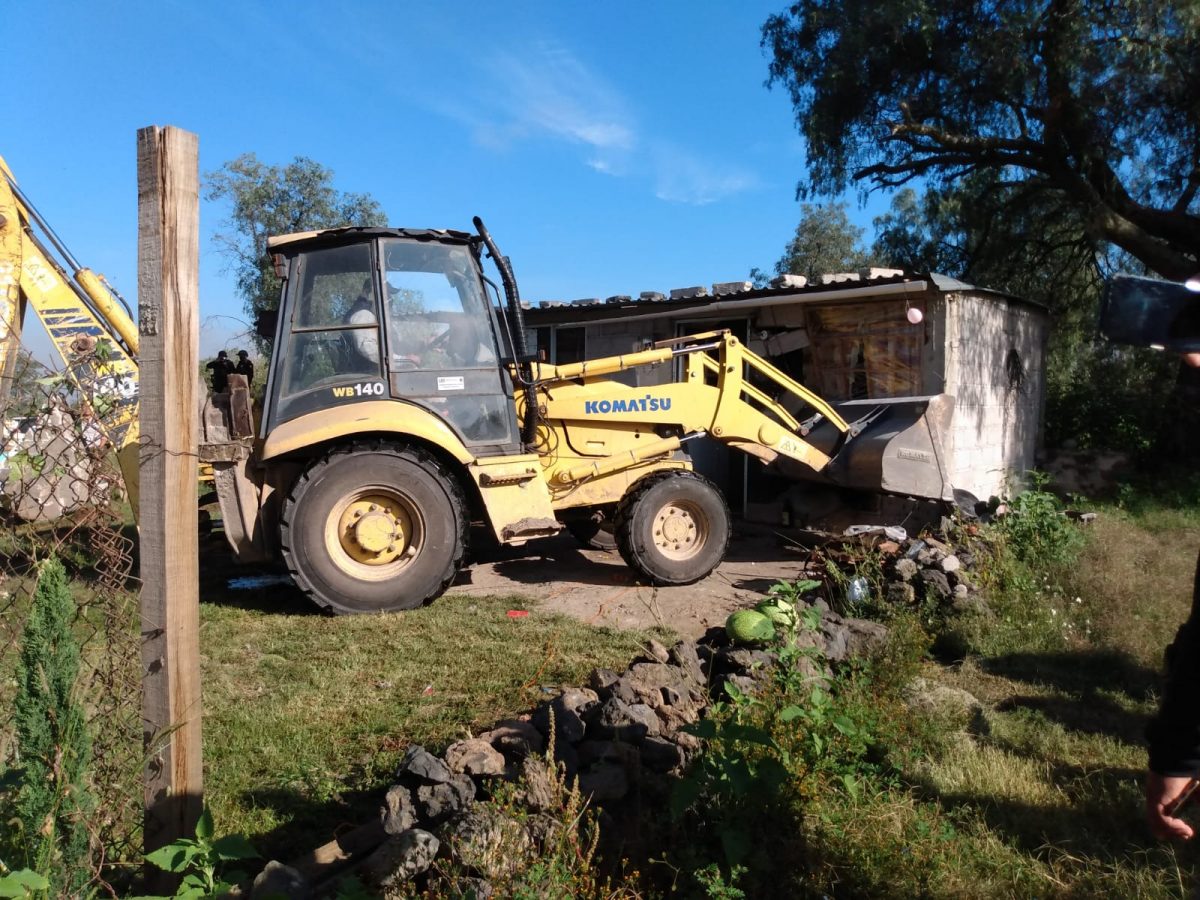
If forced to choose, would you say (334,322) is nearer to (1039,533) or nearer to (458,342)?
(458,342)

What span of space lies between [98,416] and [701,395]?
5751mm

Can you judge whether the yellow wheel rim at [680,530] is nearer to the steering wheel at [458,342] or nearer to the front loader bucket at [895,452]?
the front loader bucket at [895,452]

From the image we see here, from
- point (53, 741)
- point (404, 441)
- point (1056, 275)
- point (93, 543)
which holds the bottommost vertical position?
point (53, 741)

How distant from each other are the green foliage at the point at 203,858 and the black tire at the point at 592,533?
615 cm

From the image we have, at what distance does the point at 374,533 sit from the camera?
6.26m

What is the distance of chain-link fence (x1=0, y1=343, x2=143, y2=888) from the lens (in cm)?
235

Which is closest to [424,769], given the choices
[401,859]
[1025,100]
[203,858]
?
[401,859]

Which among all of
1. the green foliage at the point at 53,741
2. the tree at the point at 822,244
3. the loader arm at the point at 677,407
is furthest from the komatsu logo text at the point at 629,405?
the tree at the point at 822,244

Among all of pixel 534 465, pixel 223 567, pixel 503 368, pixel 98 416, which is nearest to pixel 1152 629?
pixel 534 465

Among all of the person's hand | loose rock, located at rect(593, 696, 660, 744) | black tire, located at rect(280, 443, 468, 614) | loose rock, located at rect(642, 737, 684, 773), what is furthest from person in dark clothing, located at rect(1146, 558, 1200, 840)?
black tire, located at rect(280, 443, 468, 614)

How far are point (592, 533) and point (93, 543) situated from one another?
6.41 metres

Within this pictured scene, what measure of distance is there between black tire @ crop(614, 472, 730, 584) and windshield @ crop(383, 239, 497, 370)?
5.56 ft

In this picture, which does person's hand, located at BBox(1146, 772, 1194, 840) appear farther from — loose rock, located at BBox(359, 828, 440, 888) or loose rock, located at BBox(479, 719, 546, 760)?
loose rock, located at BBox(479, 719, 546, 760)

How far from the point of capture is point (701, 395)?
7.67m
